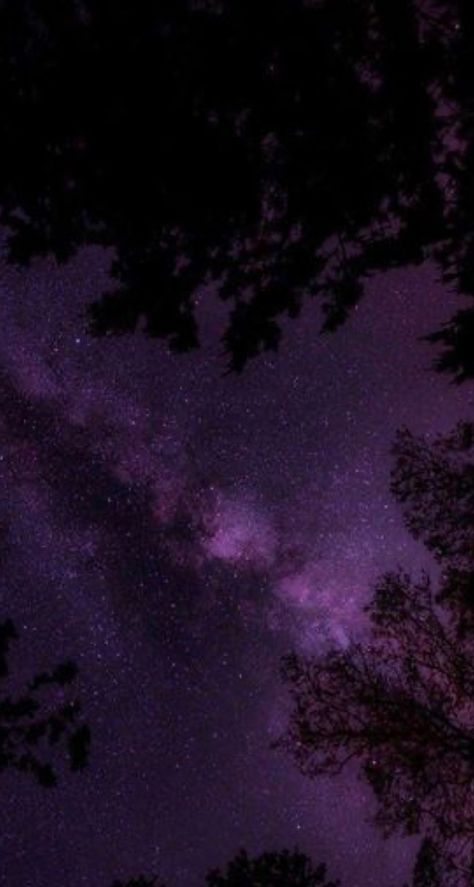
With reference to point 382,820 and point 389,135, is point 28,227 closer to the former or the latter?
point 389,135

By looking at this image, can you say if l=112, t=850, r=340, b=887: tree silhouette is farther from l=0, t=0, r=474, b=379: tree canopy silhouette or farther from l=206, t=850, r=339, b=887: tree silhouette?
l=0, t=0, r=474, b=379: tree canopy silhouette

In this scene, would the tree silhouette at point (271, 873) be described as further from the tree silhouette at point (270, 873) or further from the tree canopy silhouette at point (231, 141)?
the tree canopy silhouette at point (231, 141)

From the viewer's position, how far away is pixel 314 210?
296 inches

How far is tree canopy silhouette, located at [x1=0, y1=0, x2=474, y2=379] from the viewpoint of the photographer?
22.3ft

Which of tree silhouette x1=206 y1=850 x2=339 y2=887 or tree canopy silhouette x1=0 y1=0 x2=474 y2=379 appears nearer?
tree canopy silhouette x1=0 y1=0 x2=474 y2=379

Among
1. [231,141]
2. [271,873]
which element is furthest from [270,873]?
[231,141]

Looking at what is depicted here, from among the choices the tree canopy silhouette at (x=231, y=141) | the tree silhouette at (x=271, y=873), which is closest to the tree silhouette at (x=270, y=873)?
the tree silhouette at (x=271, y=873)

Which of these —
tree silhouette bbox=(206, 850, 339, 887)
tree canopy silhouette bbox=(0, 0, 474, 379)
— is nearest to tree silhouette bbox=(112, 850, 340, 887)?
tree silhouette bbox=(206, 850, 339, 887)

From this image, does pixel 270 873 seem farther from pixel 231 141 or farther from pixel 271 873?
pixel 231 141

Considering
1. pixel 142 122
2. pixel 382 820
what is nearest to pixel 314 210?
pixel 142 122

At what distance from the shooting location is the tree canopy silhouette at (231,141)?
6785 millimetres

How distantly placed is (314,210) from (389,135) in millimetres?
906

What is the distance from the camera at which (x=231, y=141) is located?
7250 millimetres

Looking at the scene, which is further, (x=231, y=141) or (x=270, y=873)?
(x=270, y=873)
